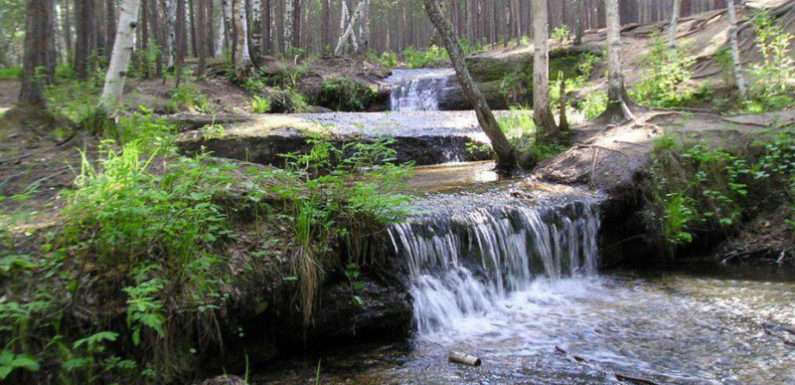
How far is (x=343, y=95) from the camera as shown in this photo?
61.1 feet

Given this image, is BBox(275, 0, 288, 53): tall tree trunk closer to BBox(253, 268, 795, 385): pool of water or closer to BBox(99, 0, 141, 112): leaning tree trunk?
BBox(99, 0, 141, 112): leaning tree trunk

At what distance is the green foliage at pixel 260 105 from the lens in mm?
15391

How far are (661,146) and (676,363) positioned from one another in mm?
4971

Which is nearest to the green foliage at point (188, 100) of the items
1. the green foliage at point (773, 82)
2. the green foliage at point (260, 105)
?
the green foliage at point (260, 105)

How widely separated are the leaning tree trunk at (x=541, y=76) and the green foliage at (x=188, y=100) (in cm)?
794

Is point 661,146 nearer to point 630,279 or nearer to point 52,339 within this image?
point 630,279

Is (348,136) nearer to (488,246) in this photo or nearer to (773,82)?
(488,246)

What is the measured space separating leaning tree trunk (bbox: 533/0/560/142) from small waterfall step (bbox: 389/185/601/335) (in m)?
2.48

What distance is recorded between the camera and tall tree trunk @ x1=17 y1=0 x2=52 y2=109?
6.79 metres

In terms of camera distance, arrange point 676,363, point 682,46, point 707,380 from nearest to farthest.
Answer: point 707,380 → point 676,363 → point 682,46

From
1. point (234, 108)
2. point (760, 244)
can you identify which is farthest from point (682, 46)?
point (234, 108)

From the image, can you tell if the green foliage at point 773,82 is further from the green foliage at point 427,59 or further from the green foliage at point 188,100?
the green foliage at point 427,59

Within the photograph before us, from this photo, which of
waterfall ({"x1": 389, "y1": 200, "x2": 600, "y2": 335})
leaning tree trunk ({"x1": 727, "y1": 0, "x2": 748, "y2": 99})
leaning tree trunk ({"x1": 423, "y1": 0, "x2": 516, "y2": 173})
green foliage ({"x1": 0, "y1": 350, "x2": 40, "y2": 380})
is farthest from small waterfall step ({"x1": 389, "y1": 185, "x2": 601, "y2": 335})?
leaning tree trunk ({"x1": 727, "y1": 0, "x2": 748, "y2": 99})

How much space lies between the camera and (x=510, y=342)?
540 centimetres
